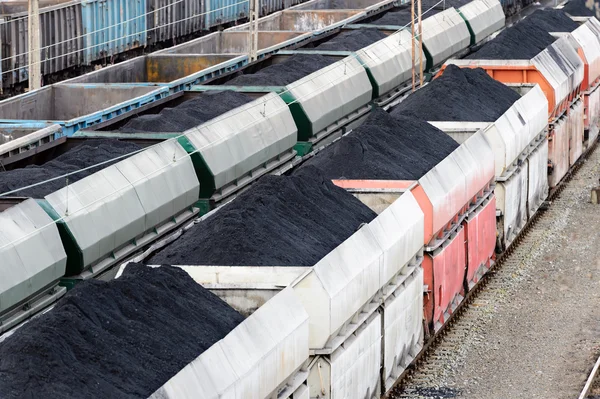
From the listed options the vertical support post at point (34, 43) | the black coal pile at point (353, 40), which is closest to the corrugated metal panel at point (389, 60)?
the black coal pile at point (353, 40)

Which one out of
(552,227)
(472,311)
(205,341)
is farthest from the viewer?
(552,227)

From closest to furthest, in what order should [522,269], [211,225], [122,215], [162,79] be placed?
1. [211,225]
2. [122,215]
3. [522,269]
4. [162,79]

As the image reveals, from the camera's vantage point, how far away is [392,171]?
21.0 metres

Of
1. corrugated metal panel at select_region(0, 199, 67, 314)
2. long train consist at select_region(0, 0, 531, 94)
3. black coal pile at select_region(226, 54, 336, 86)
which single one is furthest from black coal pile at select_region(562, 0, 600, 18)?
corrugated metal panel at select_region(0, 199, 67, 314)

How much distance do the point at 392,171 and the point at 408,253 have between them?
292cm

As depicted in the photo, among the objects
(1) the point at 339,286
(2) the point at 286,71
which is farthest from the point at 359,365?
(2) the point at 286,71

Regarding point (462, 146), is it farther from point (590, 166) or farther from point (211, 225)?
point (590, 166)

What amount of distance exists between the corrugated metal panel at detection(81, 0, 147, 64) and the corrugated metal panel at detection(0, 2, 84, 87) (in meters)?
0.44

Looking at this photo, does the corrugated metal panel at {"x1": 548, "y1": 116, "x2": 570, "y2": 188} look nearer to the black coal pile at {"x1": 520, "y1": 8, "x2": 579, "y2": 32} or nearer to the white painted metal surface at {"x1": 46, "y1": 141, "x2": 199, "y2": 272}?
the black coal pile at {"x1": 520, "y1": 8, "x2": 579, "y2": 32}

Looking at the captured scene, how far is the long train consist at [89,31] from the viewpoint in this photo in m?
37.1

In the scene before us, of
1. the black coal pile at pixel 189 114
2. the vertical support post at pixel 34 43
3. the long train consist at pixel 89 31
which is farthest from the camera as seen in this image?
the long train consist at pixel 89 31

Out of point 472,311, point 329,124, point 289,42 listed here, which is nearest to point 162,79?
point 289,42

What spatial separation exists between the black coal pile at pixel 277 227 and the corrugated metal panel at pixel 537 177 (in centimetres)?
1115

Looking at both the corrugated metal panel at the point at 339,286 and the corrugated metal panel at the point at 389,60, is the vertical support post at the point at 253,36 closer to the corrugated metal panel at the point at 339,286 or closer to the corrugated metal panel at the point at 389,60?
the corrugated metal panel at the point at 389,60
